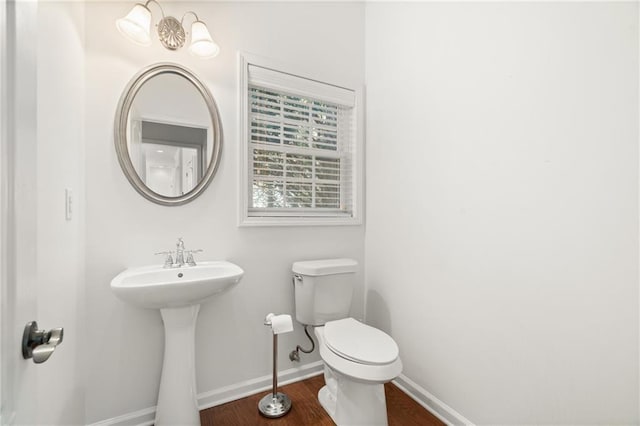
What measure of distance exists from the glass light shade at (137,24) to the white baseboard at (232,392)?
1811 millimetres

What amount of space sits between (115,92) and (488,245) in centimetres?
190

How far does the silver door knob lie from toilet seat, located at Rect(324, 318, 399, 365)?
40.9 inches

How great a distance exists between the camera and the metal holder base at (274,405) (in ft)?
4.93

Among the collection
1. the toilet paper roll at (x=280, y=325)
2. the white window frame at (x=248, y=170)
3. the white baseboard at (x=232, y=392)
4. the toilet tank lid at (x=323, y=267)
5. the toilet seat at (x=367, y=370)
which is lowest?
the white baseboard at (x=232, y=392)

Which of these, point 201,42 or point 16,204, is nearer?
point 16,204

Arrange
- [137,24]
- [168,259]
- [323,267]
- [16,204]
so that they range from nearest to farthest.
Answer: [16,204], [137,24], [168,259], [323,267]

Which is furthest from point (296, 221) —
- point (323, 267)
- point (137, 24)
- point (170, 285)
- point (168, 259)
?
point (137, 24)

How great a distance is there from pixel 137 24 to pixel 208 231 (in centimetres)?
102

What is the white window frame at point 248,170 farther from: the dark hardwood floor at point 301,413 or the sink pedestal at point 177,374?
the dark hardwood floor at point 301,413

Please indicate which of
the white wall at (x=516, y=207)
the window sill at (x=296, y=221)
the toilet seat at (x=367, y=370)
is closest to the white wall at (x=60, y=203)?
the window sill at (x=296, y=221)

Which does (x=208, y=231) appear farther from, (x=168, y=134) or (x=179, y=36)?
(x=179, y=36)

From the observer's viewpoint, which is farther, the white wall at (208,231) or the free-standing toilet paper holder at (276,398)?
the free-standing toilet paper holder at (276,398)

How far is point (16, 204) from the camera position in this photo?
1.49 feet

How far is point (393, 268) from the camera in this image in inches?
72.5
